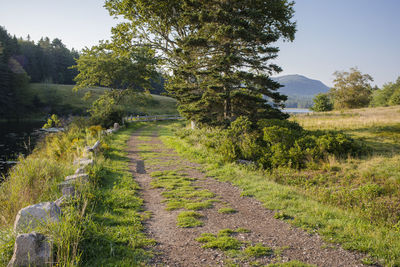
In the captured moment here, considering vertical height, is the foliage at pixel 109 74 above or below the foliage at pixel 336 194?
above

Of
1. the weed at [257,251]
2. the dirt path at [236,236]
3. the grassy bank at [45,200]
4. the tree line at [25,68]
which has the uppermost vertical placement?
the tree line at [25,68]

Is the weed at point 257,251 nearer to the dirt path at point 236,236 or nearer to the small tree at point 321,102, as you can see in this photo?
the dirt path at point 236,236

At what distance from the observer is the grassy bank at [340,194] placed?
4.59 meters

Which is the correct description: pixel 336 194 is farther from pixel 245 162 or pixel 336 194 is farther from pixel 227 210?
pixel 227 210

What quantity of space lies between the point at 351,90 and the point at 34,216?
52822 millimetres

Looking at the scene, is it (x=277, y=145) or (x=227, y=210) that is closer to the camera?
(x=227, y=210)

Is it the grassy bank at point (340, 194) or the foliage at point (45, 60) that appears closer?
the grassy bank at point (340, 194)

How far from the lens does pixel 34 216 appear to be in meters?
3.96

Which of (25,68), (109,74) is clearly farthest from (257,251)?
(25,68)

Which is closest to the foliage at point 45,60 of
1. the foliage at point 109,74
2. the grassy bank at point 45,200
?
the foliage at point 109,74

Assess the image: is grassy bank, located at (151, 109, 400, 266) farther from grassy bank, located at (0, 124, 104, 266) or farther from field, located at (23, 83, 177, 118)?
field, located at (23, 83, 177, 118)

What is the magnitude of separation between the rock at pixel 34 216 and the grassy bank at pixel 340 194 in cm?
452

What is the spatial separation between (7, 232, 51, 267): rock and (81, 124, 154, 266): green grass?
576 mm

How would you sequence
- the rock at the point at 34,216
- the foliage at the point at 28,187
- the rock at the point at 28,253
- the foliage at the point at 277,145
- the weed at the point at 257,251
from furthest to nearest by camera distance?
the foliage at the point at 277,145 → the foliage at the point at 28,187 → the weed at the point at 257,251 → the rock at the point at 34,216 → the rock at the point at 28,253
